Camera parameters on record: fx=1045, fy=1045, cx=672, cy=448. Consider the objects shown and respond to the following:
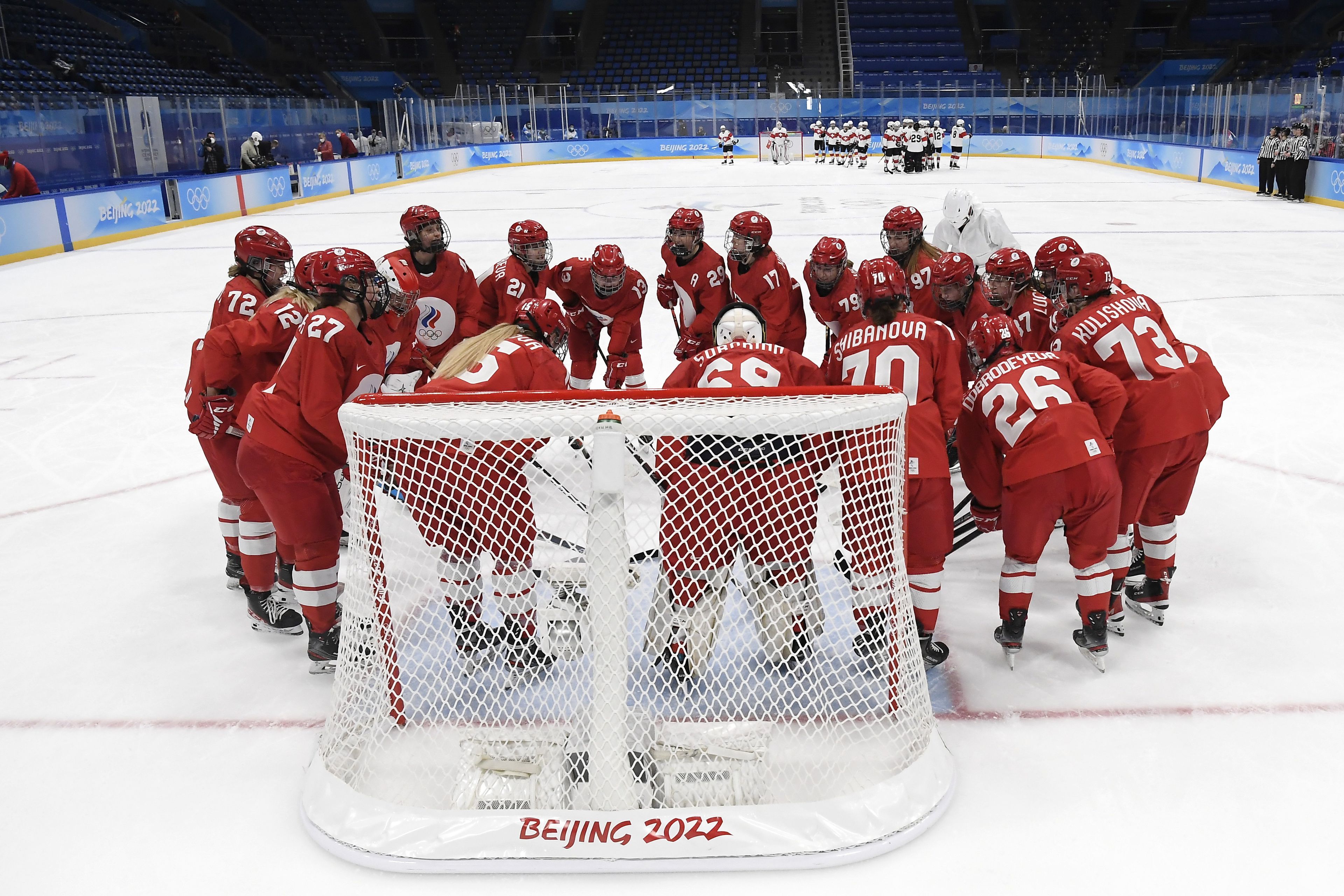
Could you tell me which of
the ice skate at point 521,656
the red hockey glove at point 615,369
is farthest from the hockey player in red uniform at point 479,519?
the red hockey glove at point 615,369

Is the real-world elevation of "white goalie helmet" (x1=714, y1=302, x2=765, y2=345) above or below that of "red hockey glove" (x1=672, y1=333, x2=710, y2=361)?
above

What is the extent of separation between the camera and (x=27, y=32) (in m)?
22.6

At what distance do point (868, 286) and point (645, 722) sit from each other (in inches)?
60.6

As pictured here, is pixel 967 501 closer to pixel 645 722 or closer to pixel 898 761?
pixel 898 761

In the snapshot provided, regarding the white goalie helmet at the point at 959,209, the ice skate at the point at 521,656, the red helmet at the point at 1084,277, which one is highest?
the white goalie helmet at the point at 959,209

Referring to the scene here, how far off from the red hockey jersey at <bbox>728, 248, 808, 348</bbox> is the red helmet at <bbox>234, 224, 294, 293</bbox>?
201 cm

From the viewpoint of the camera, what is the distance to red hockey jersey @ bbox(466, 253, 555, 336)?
4.91 m

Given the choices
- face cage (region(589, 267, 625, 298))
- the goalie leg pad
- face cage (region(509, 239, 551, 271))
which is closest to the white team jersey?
face cage (region(589, 267, 625, 298))

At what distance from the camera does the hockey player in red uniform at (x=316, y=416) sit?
308 cm

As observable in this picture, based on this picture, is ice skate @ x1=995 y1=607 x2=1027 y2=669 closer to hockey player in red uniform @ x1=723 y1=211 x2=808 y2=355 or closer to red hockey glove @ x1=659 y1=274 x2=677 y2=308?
hockey player in red uniform @ x1=723 y1=211 x2=808 y2=355

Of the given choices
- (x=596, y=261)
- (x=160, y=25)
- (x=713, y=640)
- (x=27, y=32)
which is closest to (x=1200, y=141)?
(x=596, y=261)

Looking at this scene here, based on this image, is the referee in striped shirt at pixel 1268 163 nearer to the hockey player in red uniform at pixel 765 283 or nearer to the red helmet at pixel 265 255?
the hockey player in red uniform at pixel 765 283

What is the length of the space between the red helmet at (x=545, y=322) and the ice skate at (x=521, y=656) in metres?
0.94

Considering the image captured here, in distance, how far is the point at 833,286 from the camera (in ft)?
14.5
